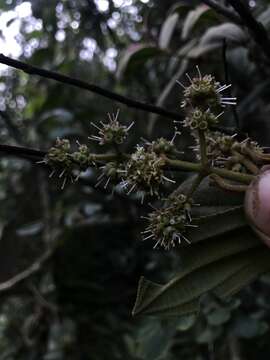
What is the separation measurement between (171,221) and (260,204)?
0.09m

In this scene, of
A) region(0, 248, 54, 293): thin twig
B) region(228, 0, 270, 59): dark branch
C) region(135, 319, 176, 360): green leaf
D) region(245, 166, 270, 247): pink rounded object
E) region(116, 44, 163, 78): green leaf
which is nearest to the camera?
region(245, 166, 270, 247): pink rounded object

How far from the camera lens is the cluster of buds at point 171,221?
62 cm

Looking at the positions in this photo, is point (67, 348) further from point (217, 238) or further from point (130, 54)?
point (217, 238)

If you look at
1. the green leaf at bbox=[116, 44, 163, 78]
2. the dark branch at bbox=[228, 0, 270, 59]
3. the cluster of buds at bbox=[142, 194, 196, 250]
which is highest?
the dark branch at bbox=[228, 0, 270, 59]

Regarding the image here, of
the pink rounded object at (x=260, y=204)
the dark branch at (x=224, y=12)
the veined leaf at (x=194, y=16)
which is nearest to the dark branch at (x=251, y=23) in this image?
the dark branch at (x=224, y=12)

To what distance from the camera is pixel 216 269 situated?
68 cm

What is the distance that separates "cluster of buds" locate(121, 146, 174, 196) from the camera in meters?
0.61

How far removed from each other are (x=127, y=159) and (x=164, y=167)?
0.14 ft

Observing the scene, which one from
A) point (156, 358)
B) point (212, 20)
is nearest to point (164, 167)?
point (156, 358)

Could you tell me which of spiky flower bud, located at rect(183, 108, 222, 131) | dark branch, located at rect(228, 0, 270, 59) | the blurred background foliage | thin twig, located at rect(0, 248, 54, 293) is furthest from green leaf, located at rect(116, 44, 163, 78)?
spiky flower bud, located at rect(183, 108, 222, 131)

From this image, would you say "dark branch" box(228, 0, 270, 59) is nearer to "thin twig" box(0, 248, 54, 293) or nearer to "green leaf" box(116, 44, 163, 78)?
"green leaf" box(116, 44, 163, 78)

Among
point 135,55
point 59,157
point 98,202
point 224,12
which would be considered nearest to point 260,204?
point 59,157

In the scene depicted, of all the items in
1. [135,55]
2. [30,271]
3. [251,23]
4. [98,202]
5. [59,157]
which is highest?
[251,23]

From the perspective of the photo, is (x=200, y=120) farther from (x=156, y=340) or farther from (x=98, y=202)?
(x=98, y=202)
